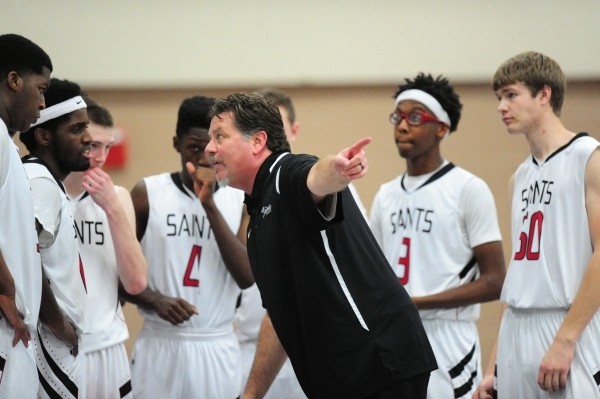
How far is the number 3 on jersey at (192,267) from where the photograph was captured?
4273 millimetres

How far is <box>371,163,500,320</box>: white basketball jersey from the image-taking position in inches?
177

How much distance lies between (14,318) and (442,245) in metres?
2.60

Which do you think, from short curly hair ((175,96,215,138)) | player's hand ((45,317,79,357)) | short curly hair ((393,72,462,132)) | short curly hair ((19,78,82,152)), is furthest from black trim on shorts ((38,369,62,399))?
short curly hair ((393,72,462,132))

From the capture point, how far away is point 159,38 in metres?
6.77

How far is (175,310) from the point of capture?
4082 millimetres

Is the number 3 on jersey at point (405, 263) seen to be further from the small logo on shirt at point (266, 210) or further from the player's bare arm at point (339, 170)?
the player's bare arm at point (339, 170)

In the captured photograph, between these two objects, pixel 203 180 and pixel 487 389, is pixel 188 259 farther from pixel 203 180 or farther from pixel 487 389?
pixel 487 389

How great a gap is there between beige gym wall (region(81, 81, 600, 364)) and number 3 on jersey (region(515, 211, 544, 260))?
2.95 m

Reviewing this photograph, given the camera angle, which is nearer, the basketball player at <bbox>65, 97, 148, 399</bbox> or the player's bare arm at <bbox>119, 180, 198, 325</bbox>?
the basketball player at <bbox>65, 97, 148, 399</bbox>

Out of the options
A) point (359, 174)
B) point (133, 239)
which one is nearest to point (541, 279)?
point (359, 174)

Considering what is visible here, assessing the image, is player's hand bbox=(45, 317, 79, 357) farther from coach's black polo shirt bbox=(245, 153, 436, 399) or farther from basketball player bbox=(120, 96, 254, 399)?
coach's black polo shirt bbox=(245, 153, 436, 399)

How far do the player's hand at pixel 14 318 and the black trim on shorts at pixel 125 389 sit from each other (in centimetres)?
112

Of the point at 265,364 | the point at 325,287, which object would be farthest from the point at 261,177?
the point at 265,364

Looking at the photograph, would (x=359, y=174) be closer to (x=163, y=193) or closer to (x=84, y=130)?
(x=84, y=130)
